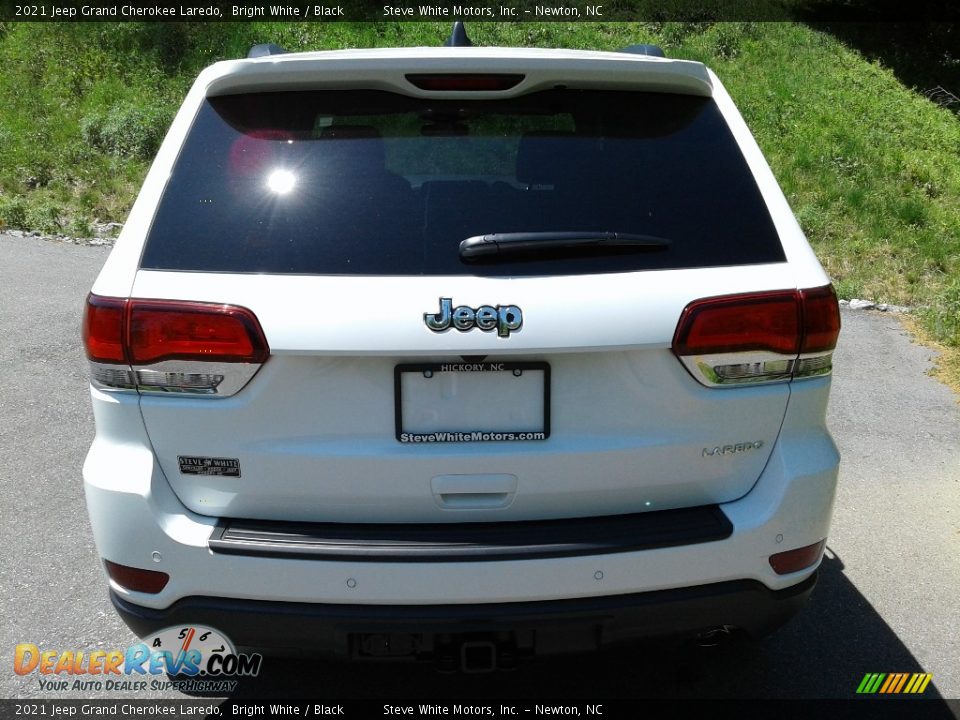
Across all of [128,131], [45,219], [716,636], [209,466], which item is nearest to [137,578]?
[209,466]

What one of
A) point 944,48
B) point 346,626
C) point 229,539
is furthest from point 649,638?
point 944,48

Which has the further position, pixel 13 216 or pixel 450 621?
pixel 13 216

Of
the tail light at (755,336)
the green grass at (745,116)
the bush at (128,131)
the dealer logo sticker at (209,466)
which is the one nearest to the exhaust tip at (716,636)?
the tail light at (755,336)

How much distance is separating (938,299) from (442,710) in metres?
7.59

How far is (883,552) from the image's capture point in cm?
416

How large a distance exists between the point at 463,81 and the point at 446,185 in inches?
12.7

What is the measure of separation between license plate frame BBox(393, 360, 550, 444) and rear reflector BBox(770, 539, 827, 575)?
740 mm

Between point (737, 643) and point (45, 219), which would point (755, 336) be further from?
point (45, 219)

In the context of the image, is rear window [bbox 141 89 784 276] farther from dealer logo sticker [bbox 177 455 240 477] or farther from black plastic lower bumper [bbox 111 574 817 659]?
black plastic lower bumper [bbox 111 574 817 659]

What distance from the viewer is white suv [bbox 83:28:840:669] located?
7.53 feet

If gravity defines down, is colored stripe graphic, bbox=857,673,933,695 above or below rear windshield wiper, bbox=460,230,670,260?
below

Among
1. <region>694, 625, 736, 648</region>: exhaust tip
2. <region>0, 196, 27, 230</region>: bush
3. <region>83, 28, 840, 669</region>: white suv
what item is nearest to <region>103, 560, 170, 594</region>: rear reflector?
<region>83, 28, 840, 669</region>: white suv

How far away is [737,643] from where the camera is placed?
321cm

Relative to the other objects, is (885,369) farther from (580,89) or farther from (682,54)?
(682,54)
